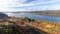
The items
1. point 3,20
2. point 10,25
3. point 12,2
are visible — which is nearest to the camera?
point 10,25

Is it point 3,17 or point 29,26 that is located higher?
point 3,17

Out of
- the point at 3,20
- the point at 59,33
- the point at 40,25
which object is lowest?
the point at 59,33

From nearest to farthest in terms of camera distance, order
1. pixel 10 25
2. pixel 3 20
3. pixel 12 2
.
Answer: pixel 10 25
pixel 3 20
pixel 12 2

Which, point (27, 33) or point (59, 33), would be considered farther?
point (59, 33)

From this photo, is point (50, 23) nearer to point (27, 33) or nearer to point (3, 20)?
point (27, 33)

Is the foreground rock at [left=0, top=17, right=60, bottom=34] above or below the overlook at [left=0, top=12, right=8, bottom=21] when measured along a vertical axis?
below

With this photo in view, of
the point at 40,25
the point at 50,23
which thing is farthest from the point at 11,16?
the point at 50,23

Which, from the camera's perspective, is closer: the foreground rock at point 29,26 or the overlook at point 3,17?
the foreground rock at point 29,26

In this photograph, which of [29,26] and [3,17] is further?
[29,26]

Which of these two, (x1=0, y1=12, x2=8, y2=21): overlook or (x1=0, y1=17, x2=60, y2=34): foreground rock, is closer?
(x1=0, y1=17, x2=60, y2=34): foreground rock

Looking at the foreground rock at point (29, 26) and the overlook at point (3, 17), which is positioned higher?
the overlook at point (3, 17)

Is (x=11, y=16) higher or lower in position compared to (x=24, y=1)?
lower
